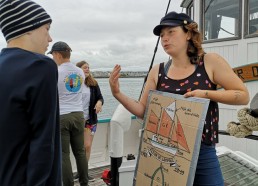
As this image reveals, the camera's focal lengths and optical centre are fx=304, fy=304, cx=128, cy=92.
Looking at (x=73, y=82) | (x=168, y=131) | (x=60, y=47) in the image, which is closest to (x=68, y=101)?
(x=73, y=82)

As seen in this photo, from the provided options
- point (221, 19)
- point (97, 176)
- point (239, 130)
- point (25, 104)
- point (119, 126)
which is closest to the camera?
point (25, 104)

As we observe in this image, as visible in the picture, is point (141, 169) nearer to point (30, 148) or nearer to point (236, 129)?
point (236, 129)

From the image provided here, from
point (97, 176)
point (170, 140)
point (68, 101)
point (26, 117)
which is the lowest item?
point (97, 176)

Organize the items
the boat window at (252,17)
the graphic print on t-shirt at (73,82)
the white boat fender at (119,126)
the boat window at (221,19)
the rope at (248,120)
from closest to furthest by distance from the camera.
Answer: the rope at (248,120) → the white boat fender at (119,126) → the graphic print on t-shirt at (73,82) → the boat window at (252,17) → the boat window at (221,19)

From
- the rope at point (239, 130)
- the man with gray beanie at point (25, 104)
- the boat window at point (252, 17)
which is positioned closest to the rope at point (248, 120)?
the rope at point (239, 130)

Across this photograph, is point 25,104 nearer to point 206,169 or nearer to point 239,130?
point 206,169

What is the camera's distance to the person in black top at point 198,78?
1.76 m

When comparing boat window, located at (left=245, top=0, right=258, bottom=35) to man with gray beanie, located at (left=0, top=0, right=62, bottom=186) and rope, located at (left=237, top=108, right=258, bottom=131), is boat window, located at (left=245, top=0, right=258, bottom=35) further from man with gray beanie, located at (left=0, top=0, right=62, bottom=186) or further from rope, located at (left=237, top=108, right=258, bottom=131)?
man with gray beanie, located at (left=0, top=0, right=62, bottom=186)

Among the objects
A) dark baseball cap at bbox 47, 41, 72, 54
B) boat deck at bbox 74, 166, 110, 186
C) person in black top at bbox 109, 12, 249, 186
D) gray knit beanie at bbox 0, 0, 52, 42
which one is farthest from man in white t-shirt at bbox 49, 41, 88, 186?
gray knit beanie at bbox 0, 0, 52, 42

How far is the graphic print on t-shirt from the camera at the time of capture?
3.51 metres

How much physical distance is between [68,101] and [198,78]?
2.10 metres

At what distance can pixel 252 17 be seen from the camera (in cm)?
421

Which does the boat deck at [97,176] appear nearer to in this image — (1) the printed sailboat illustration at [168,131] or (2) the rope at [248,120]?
(1) the printed sailboat illustration at [168,131]

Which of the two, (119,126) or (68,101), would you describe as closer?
(119,126)
